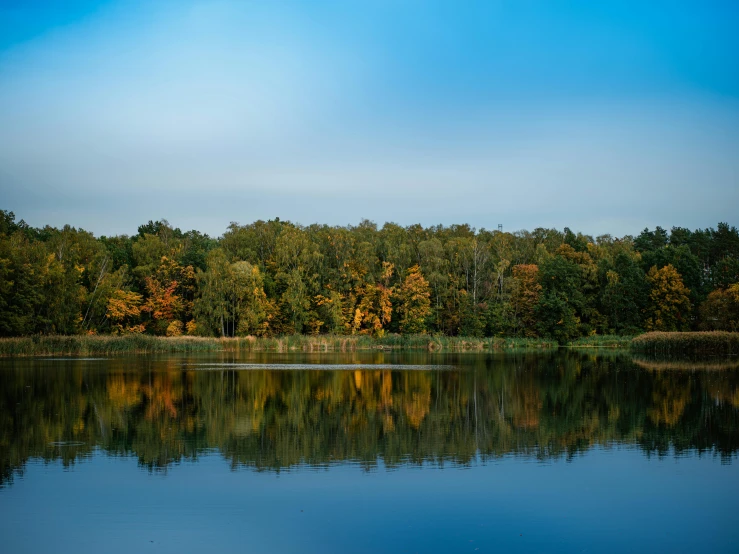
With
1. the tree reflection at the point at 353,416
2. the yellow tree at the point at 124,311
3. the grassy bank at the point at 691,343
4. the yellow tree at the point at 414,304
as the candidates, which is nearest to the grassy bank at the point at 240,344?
the yellow tree at the point at 414,304

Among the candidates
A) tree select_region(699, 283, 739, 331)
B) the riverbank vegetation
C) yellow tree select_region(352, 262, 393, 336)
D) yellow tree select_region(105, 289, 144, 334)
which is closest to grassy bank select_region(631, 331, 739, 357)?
tree select_region(699, 283, 739, 331)

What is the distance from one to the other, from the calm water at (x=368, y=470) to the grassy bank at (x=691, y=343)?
968 inches

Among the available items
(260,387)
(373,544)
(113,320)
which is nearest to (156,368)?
(260,387)

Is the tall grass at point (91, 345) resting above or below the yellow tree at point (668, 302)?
below

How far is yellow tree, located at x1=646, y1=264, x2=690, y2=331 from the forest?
0.12 m

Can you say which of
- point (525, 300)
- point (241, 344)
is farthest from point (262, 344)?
point (525, 300)

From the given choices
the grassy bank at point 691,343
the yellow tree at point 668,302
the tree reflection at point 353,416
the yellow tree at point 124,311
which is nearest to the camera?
the tree reflection at point 353,416

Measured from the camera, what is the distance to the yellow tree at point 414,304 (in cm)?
7312

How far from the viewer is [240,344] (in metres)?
61.2

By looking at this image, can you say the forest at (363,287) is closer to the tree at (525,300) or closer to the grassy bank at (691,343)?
the tree at (525,300)

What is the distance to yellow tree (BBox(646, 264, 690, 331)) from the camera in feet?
233

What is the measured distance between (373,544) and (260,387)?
18.8 m

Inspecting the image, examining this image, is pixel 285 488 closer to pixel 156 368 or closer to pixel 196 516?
pixel 196 516

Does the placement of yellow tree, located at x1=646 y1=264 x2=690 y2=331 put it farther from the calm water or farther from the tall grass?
the calm water
